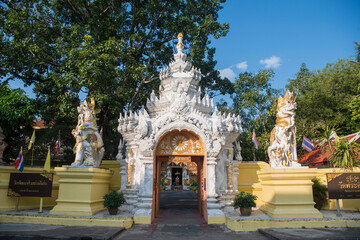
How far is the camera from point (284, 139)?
30.2 feet

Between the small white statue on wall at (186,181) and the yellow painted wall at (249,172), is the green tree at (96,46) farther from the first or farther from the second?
the small white statue on wall at (186,181)

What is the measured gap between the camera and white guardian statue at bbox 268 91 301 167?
9078 millimetres

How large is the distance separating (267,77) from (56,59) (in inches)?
581

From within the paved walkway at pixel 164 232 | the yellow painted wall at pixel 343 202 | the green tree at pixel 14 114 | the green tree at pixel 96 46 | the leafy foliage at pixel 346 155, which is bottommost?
the paved walkway at pixel 164 232

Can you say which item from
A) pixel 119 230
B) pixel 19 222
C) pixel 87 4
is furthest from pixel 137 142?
pixel 87 4

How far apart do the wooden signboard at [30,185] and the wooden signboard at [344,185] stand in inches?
384

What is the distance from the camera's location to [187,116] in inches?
370

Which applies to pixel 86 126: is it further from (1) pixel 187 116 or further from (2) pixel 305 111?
(2) pixel 305 111

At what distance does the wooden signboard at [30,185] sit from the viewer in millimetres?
9125

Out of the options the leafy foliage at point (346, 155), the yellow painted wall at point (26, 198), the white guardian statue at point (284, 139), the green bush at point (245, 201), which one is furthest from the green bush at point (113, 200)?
the leafy foliage at point (346, 155)

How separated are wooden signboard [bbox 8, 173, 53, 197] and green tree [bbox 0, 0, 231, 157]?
5.83 metres

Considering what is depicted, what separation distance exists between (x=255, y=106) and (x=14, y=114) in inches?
619

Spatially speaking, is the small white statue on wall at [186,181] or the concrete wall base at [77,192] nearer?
the concrete wall base at [77,192]

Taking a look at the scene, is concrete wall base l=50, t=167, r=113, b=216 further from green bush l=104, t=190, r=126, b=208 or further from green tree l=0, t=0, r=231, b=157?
green tree l=0, t=0, r=231, b=157
